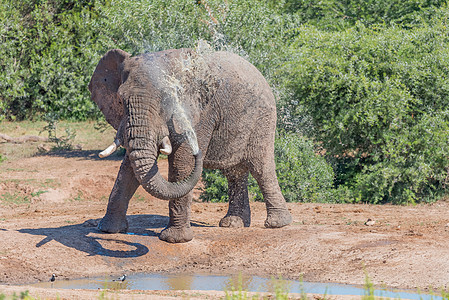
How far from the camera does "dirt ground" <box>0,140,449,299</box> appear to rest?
7.51 metres

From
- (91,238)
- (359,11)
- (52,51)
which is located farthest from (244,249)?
(52,51)

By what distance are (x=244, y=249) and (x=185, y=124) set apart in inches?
69.0

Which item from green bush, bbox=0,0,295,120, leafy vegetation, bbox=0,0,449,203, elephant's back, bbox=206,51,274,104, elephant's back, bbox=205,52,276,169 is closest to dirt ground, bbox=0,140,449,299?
elephant's back, bbox=205,52,276,169

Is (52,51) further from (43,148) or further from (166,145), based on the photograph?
(166,145)

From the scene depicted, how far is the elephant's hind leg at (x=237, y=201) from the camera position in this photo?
9.57m

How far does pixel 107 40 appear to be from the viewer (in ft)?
57.1

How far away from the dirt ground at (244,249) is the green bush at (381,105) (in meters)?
2.21

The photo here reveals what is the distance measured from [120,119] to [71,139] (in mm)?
Answer: 11374

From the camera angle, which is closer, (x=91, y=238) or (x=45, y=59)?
(x=91, y=238)

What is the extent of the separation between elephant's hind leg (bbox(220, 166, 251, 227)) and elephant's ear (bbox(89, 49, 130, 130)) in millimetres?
1932

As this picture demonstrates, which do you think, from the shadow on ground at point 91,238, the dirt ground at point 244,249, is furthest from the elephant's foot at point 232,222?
the shadow on ground at point 91,238

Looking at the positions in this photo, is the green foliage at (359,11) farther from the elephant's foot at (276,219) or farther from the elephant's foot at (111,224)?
the elephant's foot at (111,224)

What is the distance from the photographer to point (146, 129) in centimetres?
741

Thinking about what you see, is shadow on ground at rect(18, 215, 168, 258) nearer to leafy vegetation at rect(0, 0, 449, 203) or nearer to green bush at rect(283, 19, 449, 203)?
leafy vegetation at rect(0, 0, 449, 203)
